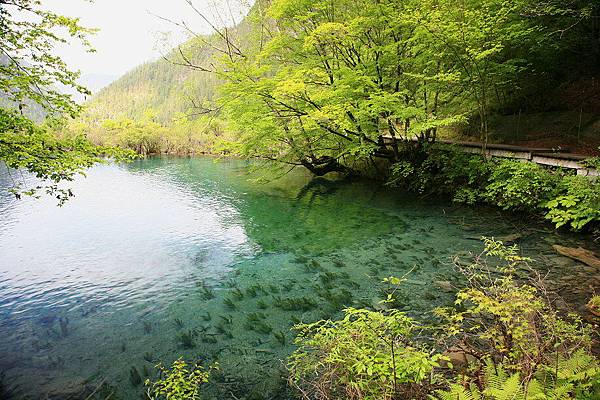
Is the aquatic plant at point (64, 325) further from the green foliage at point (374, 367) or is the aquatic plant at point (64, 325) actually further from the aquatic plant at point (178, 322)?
the green foliage at point (374, 367)

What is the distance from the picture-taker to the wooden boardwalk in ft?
32.5

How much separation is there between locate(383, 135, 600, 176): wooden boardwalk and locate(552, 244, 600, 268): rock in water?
2.43m

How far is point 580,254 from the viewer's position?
8.11m

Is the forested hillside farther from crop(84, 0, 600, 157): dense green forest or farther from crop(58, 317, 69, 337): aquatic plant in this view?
crop(58, 317, 69, 337): aquatic plant

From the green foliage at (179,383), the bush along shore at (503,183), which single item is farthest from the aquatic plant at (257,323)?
the bush along shore at (503,183)

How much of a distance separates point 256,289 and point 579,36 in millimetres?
18016

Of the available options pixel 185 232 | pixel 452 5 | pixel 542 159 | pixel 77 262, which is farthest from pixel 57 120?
pixel 542 159

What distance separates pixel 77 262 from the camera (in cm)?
1012

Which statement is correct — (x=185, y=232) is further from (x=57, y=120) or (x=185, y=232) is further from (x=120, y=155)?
(x=57, y=120)

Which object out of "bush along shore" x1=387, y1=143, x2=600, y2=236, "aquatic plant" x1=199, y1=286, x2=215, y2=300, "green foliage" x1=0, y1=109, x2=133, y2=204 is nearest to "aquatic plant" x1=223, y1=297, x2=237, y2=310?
"aquatic plant" x1=199, y1=286, x2=215, y2=300

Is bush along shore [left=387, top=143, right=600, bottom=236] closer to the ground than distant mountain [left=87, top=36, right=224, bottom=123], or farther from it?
closer to the ground

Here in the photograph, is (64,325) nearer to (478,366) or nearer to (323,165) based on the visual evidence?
(478,366)

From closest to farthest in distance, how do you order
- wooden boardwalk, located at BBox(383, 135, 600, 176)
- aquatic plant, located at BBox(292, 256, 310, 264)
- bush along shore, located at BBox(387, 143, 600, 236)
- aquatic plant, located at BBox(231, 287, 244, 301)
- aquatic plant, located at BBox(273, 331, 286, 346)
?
aquatic plant, located at BBox(273, 331, 286, 346)
aquatic plant, located at BBox(231, 287, 244, 301)
bush along shore, located at BBox(387, 143, 600, 236)
aquatic plant, located at BBox(292, 256, 310, 264)
wooden boardwalk, located at BBox(383, 135, 600, 176)

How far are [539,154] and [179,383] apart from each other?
12.7m
